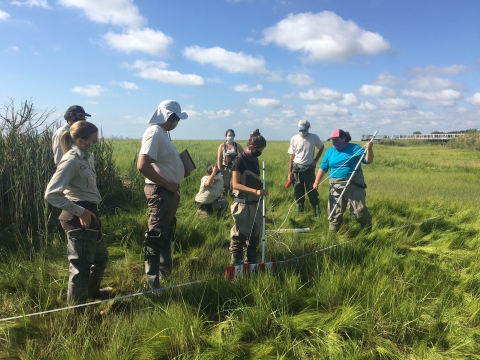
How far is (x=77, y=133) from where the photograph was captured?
8.20 feet

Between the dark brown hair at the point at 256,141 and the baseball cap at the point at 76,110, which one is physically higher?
the baseball cap at the point at 76,110

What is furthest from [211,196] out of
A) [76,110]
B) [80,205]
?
[80,205]

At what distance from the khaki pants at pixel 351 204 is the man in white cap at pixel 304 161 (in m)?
1.08

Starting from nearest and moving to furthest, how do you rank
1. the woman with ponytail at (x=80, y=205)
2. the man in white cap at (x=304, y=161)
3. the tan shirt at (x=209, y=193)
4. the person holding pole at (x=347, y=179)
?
the woman with ponytail at (x=80, y=205)
the person holding pole at (x=347, y=179)
the tan shirt at (x=209, y=193)
the man in white cap at (x=304, y=161)

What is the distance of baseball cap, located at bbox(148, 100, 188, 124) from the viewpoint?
2.92 m

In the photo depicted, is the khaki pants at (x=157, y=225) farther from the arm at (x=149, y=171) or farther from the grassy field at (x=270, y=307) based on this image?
the grassy field at (x=270, y=307)

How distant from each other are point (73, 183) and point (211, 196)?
3000 millimetres

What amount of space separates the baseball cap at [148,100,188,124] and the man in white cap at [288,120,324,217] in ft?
11.0

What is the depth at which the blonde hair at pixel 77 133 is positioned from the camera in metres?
2.50

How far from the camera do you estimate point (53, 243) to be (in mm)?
3936

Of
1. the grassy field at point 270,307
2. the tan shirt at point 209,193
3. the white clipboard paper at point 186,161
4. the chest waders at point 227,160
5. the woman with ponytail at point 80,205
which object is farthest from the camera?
the chest waders at point 227,160

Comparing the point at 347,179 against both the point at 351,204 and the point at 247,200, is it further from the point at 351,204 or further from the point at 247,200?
the point at 247,200

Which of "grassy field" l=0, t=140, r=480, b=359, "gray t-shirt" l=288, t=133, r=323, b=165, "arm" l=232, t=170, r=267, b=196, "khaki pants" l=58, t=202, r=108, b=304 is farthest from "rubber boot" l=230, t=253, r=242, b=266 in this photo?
"gray t-shirt" l=288, t=133, r=323, b=165

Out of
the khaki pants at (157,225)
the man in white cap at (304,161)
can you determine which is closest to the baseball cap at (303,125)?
the man in white cap at (304,161)
